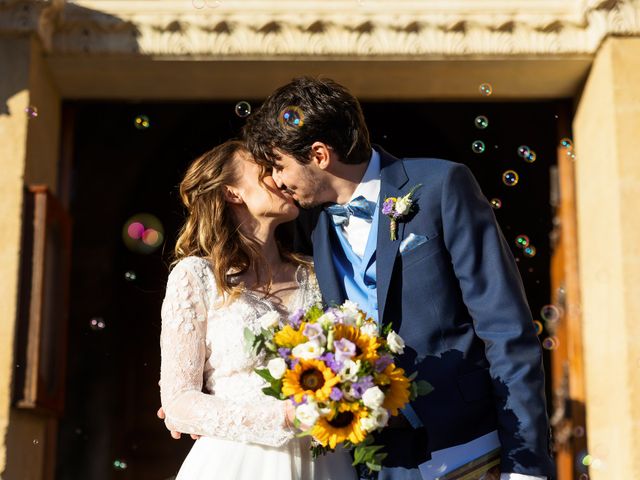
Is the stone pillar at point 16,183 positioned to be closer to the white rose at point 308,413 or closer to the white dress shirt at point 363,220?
the white dress shirt at point 363,220

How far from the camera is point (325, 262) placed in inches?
139

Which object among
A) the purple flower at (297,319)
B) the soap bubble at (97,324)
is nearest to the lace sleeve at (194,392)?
the purple flower at (297,319)

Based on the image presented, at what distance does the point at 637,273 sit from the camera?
5203mm

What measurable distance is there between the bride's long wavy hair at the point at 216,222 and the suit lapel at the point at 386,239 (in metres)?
0.51

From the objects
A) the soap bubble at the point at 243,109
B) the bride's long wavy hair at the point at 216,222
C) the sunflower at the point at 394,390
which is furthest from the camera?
the soap bubble at the point at 243,109

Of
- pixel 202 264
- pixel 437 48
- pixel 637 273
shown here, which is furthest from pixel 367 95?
pixel 202 264

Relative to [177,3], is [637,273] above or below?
below

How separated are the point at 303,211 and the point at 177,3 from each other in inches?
80.3

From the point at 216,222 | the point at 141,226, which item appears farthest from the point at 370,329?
the point at 141,226

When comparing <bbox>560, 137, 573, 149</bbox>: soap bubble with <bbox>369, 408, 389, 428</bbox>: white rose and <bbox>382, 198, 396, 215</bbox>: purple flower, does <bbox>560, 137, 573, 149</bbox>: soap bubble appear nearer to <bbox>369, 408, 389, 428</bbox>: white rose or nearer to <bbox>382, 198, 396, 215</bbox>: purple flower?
<bbox>382, 198, 396, 215</bbox>: purple flower

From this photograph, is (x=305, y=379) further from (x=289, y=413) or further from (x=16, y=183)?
(x=16, y=183)

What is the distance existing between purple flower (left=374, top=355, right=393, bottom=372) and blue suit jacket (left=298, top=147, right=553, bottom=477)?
28 cm

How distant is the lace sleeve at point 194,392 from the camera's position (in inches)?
128

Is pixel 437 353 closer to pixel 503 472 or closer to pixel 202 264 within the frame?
pixel 503 472
